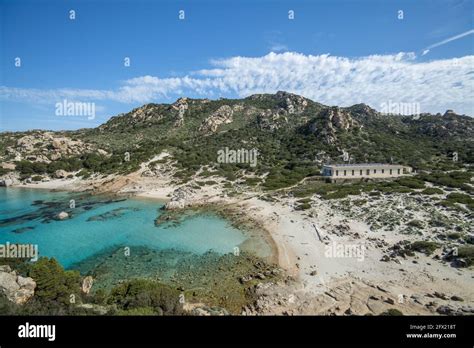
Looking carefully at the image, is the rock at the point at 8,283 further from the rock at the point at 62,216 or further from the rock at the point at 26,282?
the rock at the point at 62,216

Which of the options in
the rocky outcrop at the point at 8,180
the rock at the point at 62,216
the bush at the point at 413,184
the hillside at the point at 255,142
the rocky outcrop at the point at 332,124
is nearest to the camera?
the rock at the point at 62,216

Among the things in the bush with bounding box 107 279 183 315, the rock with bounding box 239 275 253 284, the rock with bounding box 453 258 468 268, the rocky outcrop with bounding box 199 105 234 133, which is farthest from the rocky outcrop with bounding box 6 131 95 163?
the rock with bounding box 453 258 468 268

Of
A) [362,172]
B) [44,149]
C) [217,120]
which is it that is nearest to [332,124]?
[362,172]

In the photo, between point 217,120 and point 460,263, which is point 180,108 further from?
point 460,263

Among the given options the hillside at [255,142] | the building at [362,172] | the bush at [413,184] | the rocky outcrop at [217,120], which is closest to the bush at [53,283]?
the hillside at [255,142]

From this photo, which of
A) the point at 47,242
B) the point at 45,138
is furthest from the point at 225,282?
the point at 45,138
